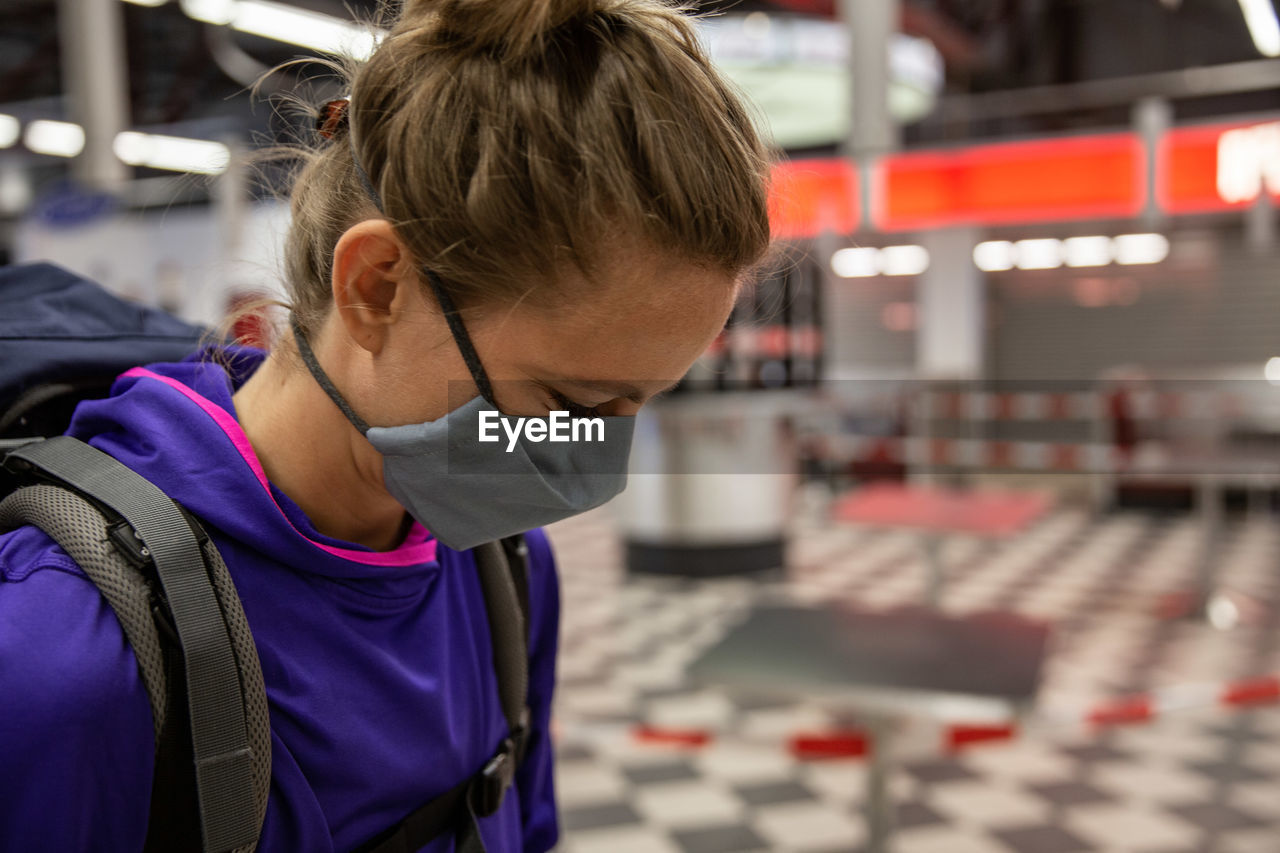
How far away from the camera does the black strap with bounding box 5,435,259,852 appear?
2.33 ft

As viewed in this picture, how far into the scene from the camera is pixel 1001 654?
2.57 metres

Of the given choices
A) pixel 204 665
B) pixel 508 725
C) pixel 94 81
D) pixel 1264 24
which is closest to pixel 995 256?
pixel 1264 24

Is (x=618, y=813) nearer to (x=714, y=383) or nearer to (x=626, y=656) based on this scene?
(x=626, y=656)

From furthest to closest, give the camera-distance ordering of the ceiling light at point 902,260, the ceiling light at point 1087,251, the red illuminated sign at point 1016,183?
1. the ceiling light at point 902,260
2. the ceiling light at point 1087,251
3. the red illuminated sign at point 1016,183

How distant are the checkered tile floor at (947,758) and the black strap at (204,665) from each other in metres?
2.33

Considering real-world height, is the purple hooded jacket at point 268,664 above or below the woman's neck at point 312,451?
below

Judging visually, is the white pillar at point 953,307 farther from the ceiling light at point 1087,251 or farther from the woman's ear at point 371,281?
the woman's ear at point 371,281

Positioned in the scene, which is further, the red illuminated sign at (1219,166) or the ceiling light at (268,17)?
the red illuminated sign at (1219,166)

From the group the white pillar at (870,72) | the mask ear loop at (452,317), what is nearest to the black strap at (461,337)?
the mask ear loop at (452,317)

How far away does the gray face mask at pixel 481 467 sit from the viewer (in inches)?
33.0

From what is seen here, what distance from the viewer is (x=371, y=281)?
804mm

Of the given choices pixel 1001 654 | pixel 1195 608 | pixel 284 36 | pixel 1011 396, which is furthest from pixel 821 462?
pixel 1001 654

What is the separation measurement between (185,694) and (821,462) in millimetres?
10460

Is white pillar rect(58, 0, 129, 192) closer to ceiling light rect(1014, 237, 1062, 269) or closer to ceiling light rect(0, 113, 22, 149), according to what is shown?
ceiling light rect(0, 113, 22, 149)
